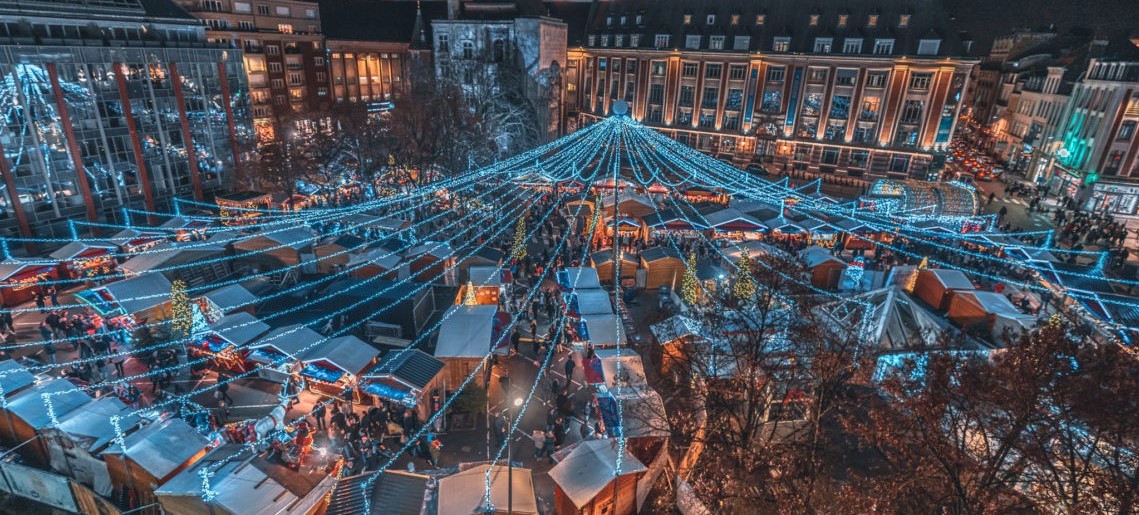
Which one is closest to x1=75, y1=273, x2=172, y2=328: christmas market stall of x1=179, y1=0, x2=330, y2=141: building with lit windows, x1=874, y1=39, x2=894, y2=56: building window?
x1=179, y1=0, x2=330, y2=141: building with lit windows

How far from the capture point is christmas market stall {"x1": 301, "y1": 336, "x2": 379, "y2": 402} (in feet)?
46.2

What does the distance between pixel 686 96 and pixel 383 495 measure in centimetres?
4279

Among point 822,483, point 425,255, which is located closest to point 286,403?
point 425,255

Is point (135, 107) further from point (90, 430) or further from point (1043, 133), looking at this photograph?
point (1043, 133)

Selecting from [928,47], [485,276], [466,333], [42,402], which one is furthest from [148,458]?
[928,47]

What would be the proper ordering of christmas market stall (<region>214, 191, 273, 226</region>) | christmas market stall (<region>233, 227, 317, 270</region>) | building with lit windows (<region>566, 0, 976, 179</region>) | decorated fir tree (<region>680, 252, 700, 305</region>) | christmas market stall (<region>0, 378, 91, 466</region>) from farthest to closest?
building with lit windows (<region>566, 0, 976, 179</region>)
christmas market stall (<region>214, 191, 273, 226</region>)
christmas market stall (<region>233, 227, 317, 270</region>)
decorated fir tree (<region>680, 252, 700, 305</region>)
christmas market stall (<region>0, 378, 91, 466</region>)

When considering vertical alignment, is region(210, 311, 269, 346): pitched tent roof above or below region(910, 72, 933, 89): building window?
below

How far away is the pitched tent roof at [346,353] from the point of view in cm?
1404

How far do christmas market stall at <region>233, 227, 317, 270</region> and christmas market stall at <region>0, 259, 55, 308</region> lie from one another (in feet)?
20.7

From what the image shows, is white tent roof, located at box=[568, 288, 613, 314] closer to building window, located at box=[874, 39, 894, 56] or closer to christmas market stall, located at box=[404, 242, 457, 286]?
christmas market stall, located at box=[404, 242, 457, 286]

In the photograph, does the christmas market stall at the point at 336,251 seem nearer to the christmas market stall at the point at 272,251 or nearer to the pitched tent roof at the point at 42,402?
the christmas market stall at the point at 272,251

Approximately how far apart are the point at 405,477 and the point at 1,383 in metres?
10.3

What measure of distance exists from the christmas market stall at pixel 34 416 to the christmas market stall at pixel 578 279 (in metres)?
13.8

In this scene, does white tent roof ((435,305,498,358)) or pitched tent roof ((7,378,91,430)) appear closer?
pitched tent roof ((7,378,91,430))
